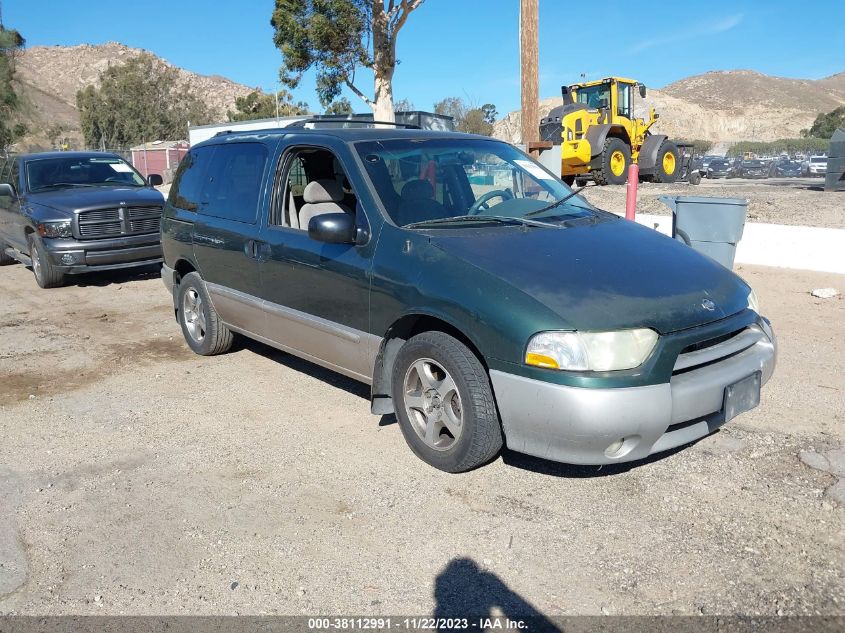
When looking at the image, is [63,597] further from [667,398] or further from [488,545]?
[667,398]

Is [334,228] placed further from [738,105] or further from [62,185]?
[738,105]

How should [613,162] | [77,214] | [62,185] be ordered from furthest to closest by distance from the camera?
[613,162]
[62,185]
[77,214]

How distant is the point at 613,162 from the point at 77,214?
15777 mm

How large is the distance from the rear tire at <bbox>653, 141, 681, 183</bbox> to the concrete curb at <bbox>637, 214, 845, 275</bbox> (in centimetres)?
1344

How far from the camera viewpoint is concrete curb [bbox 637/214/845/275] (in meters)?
8.94

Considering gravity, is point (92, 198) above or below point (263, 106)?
below

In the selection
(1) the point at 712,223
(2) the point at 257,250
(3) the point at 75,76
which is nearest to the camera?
(2) the point at 257,250

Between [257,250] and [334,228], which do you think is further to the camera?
[257,250]

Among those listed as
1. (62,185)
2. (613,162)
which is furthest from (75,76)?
(62,185)

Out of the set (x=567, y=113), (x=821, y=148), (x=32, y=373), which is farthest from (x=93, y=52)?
(x=32, y=373)

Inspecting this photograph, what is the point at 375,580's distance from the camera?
3.04 meters

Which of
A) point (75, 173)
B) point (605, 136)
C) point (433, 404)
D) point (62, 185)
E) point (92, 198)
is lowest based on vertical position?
point (433, 404)

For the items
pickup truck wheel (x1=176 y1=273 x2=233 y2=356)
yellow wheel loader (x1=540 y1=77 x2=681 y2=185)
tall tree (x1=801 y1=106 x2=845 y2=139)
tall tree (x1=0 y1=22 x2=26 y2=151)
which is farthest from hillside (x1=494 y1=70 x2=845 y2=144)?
pickup truck wheel (x1=176 y1=273 x2=233 y2=356)

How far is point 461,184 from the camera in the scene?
4766 mm
